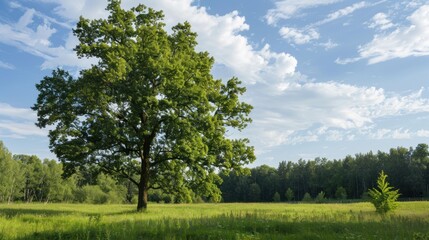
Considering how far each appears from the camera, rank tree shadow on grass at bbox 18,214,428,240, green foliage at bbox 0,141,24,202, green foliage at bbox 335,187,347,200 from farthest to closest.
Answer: green foliage at bbox 335,187,347,200 < green foliage at bbox 0,141,24,202 < tree shadow on grass at bbox 18,214,428,240

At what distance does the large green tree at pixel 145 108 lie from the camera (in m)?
26.5

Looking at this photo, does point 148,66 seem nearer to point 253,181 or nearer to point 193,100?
point 193,100

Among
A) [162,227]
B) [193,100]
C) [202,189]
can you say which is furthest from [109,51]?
[162,227]

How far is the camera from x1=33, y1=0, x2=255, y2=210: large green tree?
86.8ft

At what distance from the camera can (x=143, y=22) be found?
1216 inches

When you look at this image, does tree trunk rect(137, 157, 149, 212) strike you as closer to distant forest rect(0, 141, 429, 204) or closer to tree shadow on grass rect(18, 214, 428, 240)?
tree shadow on grass rect(18, 214, 428, 240)

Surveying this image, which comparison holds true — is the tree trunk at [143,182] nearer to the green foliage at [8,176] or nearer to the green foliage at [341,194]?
the green foliage at [8,176]

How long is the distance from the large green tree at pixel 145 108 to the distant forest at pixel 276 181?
55.7 meters

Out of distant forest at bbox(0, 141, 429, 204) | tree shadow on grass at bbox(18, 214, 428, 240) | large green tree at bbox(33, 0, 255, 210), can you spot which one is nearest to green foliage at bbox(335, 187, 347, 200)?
distant forest at bbox(0, 141, 429, 204)

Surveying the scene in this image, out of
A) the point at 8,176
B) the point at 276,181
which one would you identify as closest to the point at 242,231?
the point at 8,176

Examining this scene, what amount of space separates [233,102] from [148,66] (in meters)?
7.85

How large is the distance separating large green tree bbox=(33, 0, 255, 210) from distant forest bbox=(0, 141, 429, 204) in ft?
183

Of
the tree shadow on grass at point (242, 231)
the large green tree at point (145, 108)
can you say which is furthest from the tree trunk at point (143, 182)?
the tree shadow on grass at point (242, 231)

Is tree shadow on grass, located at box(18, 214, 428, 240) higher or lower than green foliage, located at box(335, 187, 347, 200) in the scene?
higher
